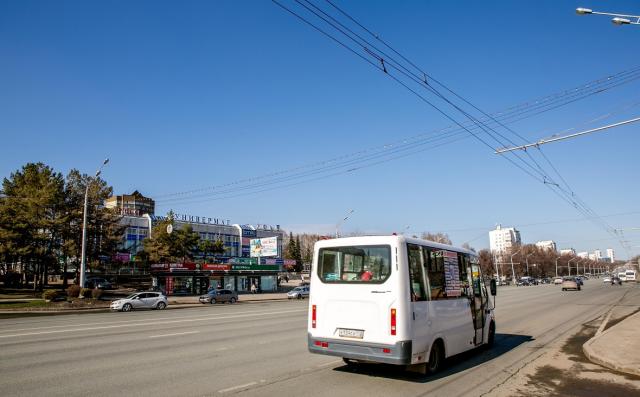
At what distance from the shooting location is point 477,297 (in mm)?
11258

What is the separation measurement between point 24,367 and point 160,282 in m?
50.0

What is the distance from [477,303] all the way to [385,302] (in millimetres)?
4203

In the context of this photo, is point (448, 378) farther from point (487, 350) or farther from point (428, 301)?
point (487, 350)

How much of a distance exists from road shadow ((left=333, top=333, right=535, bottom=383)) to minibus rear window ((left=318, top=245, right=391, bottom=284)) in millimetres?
1886

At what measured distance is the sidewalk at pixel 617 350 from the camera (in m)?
9.48

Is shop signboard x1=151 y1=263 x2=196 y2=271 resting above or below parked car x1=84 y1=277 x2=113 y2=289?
above

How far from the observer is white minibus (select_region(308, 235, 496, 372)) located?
7949 mm

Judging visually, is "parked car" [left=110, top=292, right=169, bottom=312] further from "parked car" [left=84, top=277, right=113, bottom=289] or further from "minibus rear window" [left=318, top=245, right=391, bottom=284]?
"minibus rear window" [left=318, top=245, right=391, bottom=284]

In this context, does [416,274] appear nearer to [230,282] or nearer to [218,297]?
[218,297]

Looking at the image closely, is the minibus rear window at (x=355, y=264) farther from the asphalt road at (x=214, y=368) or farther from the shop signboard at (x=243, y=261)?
the shop signboard at (x=243, y=261)

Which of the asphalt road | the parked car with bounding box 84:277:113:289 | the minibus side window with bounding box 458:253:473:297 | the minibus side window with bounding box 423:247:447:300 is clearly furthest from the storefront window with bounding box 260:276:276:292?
the minibus side window with bounding box 423:247:447:300

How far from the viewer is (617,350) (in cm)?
1114

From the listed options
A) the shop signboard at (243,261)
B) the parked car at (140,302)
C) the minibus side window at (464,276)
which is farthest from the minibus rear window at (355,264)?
the shop signboard at (243,261)

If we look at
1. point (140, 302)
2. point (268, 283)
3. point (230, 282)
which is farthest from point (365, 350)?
point (268, 283)
